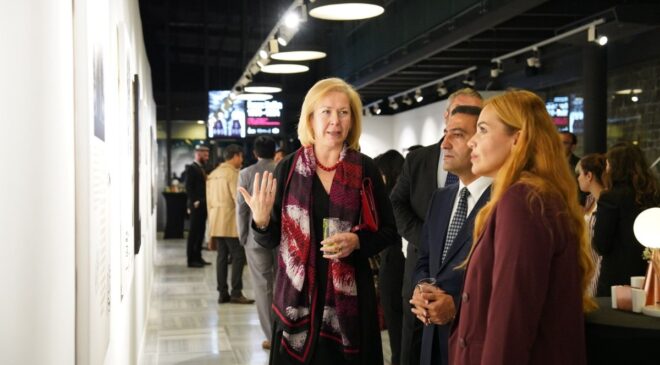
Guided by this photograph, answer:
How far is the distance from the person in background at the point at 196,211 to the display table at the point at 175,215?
532cm

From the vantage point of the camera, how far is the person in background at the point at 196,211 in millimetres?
13164

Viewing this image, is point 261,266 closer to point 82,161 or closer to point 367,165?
point 367,165

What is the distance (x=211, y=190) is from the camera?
1043 cm

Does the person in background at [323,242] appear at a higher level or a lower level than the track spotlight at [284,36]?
lower

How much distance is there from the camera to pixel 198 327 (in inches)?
319

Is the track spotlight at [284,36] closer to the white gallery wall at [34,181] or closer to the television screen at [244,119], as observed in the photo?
the white gallery wall at [34,181]

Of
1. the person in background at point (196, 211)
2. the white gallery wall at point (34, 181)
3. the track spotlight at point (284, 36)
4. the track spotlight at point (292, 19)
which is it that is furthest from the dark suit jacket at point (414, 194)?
the person in background at point (196, 211)

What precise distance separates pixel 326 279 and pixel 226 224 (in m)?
6.90

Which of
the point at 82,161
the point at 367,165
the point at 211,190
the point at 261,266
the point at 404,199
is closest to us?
the point at 82,161

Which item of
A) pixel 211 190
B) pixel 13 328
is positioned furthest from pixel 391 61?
pixel 13 328

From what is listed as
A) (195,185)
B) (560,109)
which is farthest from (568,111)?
(195,185)

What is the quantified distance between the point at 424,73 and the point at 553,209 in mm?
13144

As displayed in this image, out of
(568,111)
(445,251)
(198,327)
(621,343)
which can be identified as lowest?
(198,327)

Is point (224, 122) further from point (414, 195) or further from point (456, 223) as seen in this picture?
point (456, 223)
